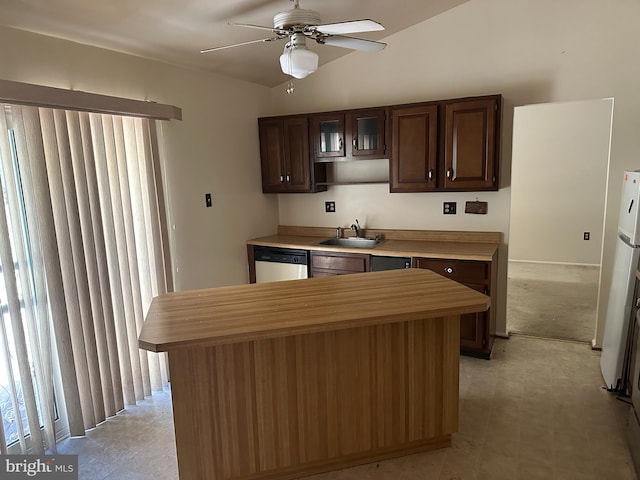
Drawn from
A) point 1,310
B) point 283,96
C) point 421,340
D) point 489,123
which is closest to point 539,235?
point 489,123

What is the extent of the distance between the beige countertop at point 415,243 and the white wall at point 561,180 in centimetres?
240

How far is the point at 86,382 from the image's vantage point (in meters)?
2.67

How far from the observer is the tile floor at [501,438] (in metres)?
2.25

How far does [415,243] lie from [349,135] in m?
1.16

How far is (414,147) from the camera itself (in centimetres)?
362

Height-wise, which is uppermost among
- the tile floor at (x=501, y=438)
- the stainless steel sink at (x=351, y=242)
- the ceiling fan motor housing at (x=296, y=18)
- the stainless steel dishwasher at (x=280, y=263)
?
the ceiling fan motor housing at (x=296, y=18)

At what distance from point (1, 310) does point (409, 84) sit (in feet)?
11.4

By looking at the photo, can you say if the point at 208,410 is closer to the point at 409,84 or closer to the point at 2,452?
→ the point at 2,452

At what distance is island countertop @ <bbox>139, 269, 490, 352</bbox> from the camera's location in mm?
1808

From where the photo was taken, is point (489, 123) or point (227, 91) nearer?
point (489, 123)

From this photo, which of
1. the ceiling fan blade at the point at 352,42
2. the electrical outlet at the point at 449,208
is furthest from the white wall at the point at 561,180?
the ceiling fan blade at the point at 352,42

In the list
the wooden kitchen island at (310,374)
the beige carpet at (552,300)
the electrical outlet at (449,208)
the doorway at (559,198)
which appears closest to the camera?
the wooden kitchen island at (310,374)

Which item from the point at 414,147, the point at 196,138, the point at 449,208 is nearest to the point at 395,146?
the point at 414,147

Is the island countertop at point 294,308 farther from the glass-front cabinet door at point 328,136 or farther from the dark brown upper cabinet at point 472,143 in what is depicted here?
the glass-front cabinet door at point 328,136
